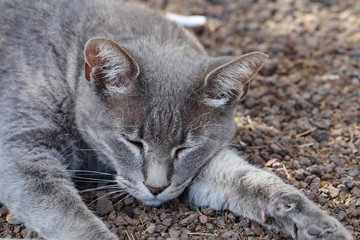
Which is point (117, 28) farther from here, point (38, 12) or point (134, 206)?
point (134, 206)

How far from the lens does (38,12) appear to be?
364cm

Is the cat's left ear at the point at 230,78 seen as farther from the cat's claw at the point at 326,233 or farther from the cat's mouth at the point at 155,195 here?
the cat's claw at the point at 326,233

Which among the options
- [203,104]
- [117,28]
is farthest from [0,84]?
[203,104]

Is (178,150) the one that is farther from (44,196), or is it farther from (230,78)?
(44,196)

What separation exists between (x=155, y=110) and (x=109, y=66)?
1.29 ft

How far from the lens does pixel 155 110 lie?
121 inches

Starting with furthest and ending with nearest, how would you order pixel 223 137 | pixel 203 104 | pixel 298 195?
pixel 223 137 < pixel 203 104 < pixel 298 195

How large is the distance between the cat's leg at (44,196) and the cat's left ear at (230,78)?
1033mm

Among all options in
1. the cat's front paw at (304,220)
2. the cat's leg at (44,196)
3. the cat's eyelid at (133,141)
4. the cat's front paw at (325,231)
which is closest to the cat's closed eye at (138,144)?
the cat's eyelid at (133,141)

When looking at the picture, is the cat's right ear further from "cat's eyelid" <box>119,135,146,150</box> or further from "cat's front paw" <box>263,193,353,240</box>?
"cat's front paw" <box>263,193,353,240</box>

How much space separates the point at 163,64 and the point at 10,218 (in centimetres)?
143

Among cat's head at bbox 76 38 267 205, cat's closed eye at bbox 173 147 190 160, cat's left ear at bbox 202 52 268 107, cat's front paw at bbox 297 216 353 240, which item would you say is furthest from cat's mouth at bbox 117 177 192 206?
cat's front paw at bbox 297 216 353 240

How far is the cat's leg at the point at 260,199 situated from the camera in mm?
2812

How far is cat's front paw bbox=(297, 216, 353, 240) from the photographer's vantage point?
2773 millimetres
